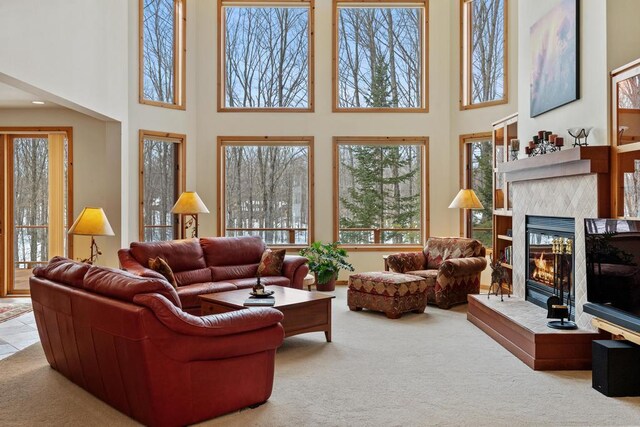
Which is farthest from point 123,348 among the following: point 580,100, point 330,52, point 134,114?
point 330,52

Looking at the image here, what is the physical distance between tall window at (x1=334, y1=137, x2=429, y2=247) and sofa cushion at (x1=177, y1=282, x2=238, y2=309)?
3.17 m

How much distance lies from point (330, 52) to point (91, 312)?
6510mm

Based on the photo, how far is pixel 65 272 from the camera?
140 inches

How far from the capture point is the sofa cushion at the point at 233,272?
6.38 m

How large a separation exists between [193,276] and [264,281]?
849 millimetres

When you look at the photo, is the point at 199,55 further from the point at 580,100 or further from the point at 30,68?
the point at 580,100

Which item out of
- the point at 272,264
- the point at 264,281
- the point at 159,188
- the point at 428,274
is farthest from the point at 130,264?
the point at 428,274

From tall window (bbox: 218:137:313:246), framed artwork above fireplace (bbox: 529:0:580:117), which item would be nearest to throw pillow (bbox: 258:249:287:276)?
tall window (bbox: 218:137:313:246)

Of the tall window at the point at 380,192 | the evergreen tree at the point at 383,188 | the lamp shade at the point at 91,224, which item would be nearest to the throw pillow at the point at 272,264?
the lamp shade at the point at 91,224

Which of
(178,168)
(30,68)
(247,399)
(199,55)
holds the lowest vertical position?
(247,399)

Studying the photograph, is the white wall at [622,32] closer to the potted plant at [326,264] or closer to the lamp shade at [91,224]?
the potted plant at [326,264]

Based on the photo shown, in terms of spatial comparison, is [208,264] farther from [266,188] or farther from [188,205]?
[266,188]

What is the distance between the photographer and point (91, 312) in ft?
10.2

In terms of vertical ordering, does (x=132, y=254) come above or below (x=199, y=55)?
below
